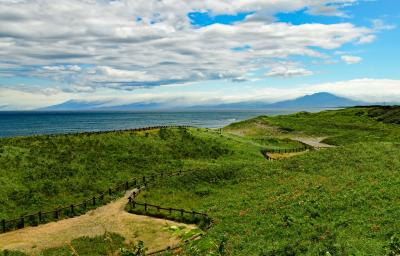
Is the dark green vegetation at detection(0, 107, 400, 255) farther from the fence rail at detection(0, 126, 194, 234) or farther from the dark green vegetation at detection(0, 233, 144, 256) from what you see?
the dark green vegetation at detection(0, 233, 144, 256)

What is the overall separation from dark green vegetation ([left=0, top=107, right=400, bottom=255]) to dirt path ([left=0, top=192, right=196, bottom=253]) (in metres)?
4.91

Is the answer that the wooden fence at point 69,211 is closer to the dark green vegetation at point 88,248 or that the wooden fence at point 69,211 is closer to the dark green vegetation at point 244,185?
the dark green vegetation at point 244,185

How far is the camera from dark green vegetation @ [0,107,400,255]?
27562 millimetres

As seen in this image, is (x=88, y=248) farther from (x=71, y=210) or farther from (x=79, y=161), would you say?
(x=79, y=161)

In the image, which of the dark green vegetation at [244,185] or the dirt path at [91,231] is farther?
the dirt path at [91,231]

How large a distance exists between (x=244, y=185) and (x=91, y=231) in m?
22.1

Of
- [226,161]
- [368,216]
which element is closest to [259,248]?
[368,216]

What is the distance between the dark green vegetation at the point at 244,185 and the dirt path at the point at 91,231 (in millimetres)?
4911

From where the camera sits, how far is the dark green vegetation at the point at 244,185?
2756cm

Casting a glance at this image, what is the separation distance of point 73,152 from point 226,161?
93.6 ft

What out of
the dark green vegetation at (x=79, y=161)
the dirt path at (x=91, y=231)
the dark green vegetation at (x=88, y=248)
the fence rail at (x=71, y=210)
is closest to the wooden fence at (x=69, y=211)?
the fence rail at (x=71, y=210)

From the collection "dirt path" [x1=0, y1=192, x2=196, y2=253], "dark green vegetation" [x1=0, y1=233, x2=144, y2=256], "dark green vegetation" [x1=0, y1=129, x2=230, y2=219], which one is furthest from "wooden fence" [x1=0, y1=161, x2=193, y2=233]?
"dark green vegetation" [x1=0, y1=233, x2=144, y2=256]

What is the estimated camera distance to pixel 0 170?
51938 mm

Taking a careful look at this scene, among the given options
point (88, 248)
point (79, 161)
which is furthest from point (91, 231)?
point (79, 161)
